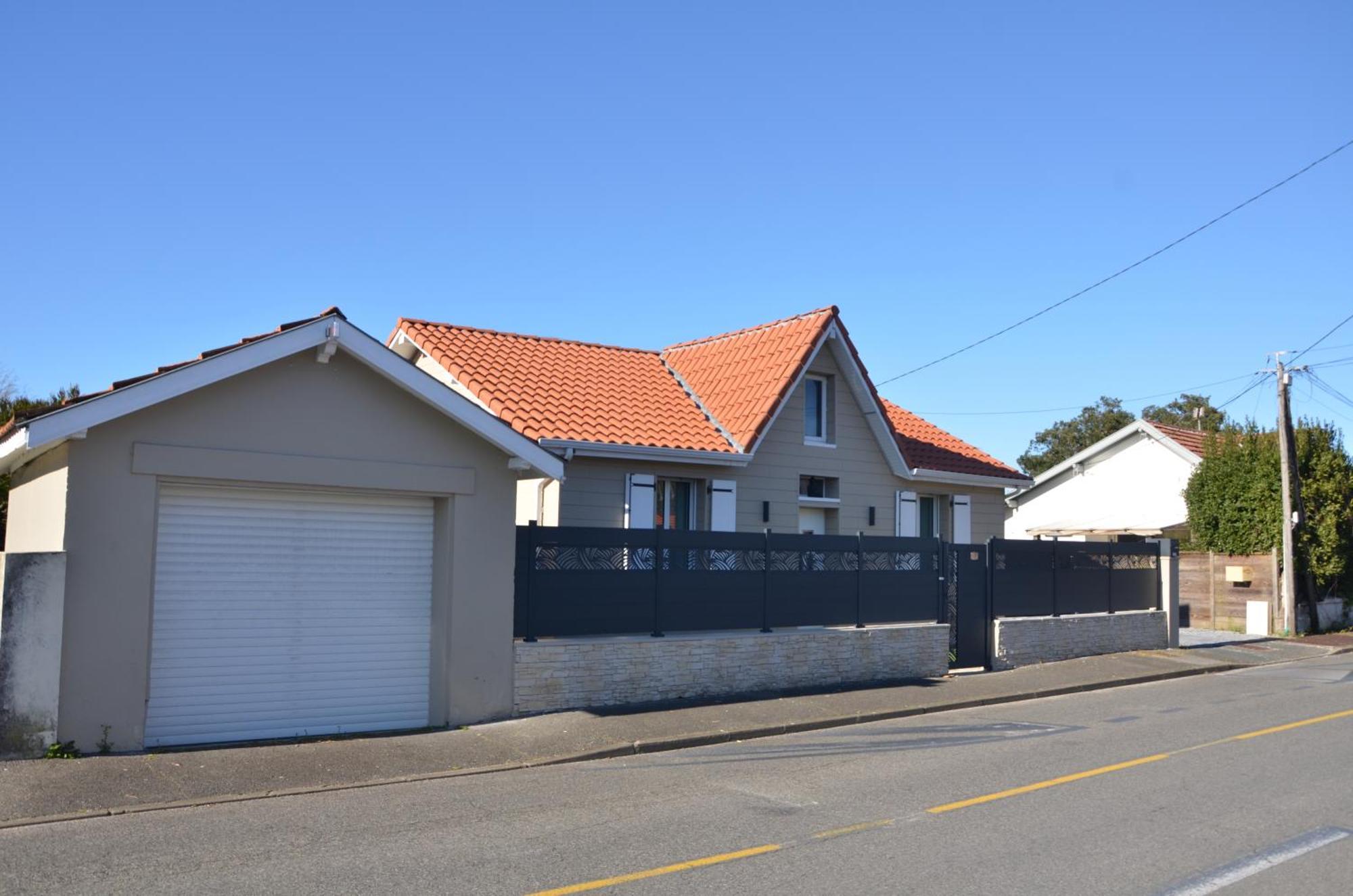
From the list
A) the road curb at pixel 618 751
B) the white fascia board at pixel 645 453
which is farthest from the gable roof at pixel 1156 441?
the road curb at pixel 618 751

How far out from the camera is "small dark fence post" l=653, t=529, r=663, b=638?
1396cm

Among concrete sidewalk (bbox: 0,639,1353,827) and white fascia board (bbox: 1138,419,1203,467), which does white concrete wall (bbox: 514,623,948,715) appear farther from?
white fascia board (bbox: 1138,419,1203,467)

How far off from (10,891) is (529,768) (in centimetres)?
474

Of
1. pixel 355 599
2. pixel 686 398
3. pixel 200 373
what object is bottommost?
pixel 355 599

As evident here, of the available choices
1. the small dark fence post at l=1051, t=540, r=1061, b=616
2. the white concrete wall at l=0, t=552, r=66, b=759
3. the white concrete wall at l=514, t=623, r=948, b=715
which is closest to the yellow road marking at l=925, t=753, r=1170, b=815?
the white concrete wall at l=514, t=623, r=948, b=715

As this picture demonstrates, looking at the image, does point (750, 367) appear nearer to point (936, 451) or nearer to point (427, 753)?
point (936, 451)

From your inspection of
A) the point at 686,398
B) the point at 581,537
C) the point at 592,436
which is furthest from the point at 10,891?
the point at 686,398

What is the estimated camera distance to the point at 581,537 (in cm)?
1338

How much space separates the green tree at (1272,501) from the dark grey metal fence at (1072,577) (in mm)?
7249

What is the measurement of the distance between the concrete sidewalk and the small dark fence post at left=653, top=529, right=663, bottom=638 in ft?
3.42

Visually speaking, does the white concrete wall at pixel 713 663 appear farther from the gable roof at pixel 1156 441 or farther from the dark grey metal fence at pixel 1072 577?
the gable roof at pixel 1156 441

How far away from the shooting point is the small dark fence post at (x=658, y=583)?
14.0 metres

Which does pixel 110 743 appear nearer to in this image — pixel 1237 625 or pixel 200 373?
pixel 200 373

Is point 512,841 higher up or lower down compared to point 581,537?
lower down
